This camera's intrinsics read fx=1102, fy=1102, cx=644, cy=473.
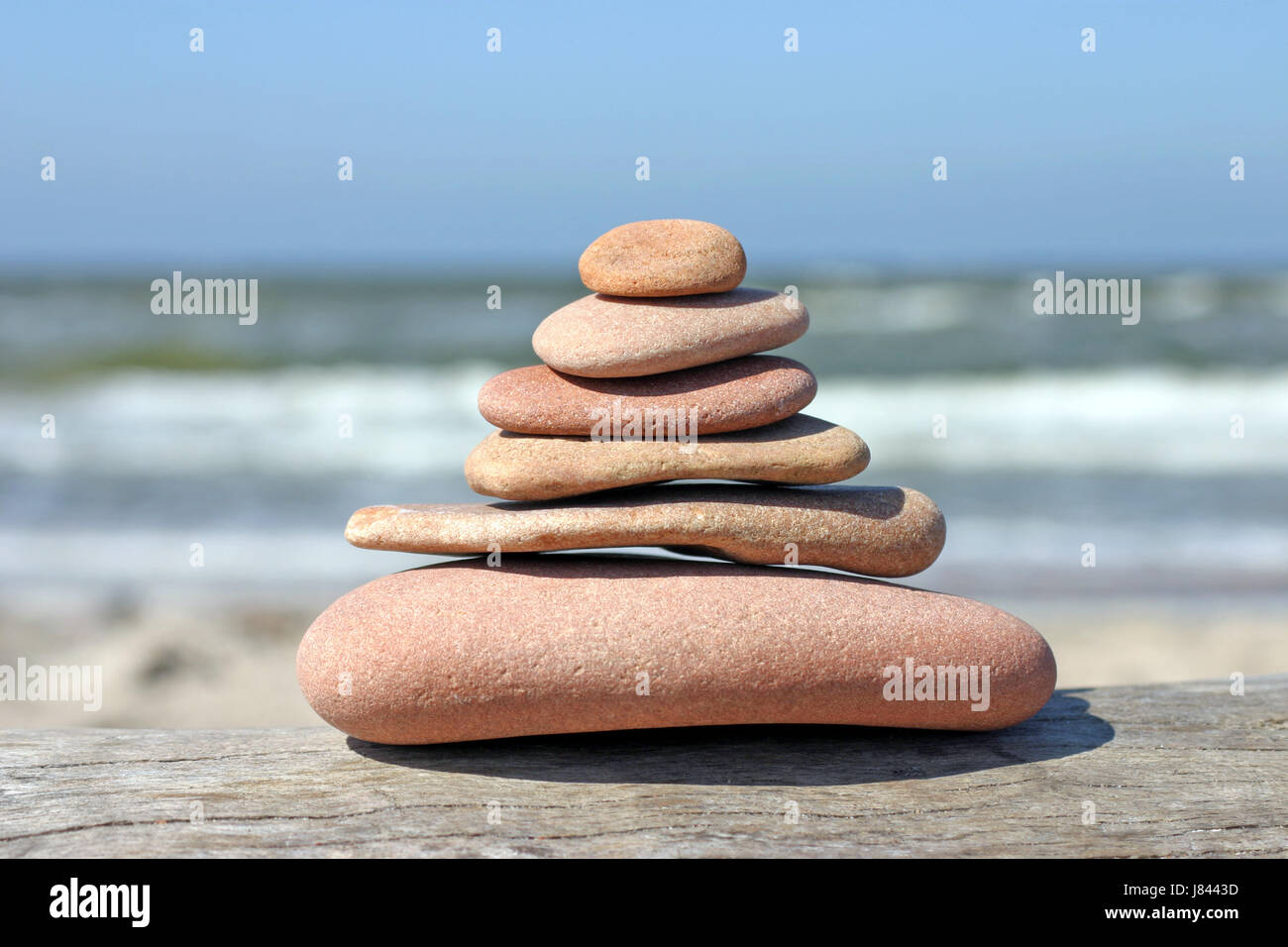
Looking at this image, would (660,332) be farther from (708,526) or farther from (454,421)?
(454,421)

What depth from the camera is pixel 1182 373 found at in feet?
46.9

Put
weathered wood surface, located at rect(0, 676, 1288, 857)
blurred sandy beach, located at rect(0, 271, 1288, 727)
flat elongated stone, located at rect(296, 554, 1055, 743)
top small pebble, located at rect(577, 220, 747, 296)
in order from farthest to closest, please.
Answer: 1. blurred sandy beach, located at rect(0, 271, 1288, 727)
2. top small pebble, located at rect(577, 220, 747, 296)
3. flat elongated stone, located at rect(296, 554, 1055, 743)
4. weathered wood surface, located at rect(0, 676, 1288, 857)

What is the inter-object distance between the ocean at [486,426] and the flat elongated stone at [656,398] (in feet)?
14.6

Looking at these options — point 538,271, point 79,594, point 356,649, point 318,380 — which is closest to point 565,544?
point 356,649

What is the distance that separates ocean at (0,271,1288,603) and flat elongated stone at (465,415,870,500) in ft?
14.4

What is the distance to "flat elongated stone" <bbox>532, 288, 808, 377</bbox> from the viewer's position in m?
3.21

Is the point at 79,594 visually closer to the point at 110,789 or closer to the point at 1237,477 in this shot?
the point at 110,789

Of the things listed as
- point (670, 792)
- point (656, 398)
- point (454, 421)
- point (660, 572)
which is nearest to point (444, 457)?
point (454, 421)

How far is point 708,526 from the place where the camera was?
3.21 m

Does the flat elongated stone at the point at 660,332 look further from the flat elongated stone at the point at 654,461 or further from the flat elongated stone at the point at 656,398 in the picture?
the flat elongated stone at the point at 654,461

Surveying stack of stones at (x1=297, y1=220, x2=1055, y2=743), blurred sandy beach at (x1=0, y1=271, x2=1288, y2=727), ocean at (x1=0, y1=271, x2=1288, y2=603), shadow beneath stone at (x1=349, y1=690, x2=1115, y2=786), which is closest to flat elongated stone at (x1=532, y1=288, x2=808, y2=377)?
stack of stones at (x1=297, y1=220, x2=1055, y2=743)

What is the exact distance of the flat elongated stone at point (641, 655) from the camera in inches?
122

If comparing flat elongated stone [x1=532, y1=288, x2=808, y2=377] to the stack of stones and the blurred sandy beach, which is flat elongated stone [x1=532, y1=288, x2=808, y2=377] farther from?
the blurred sandy beach

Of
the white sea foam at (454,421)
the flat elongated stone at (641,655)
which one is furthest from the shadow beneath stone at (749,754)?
the white sea foam at (454,421)
